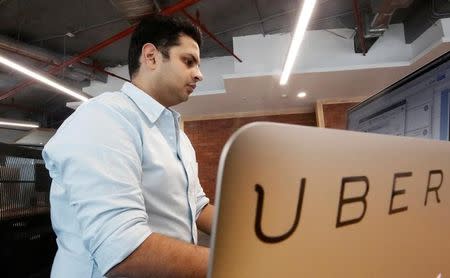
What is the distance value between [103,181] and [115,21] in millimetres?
4743

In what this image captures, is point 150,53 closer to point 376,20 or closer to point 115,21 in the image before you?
point 376,20

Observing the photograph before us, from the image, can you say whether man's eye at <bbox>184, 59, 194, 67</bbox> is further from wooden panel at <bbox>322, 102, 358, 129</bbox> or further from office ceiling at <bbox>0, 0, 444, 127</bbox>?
wooden panel at <bbox>322, 102, 358, 129</bbox>

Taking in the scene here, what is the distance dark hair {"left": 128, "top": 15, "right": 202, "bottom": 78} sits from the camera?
1084mm

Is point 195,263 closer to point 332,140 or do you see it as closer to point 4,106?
point 332,140

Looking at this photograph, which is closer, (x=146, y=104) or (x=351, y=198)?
(x=351, y=198)

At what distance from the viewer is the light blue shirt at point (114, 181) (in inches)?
22.3

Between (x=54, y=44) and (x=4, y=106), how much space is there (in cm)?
349

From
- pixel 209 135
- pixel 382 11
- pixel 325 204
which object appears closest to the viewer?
pixel 325 204

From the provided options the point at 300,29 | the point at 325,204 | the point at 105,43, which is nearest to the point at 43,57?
the point at 105,43

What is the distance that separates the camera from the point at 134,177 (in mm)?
648

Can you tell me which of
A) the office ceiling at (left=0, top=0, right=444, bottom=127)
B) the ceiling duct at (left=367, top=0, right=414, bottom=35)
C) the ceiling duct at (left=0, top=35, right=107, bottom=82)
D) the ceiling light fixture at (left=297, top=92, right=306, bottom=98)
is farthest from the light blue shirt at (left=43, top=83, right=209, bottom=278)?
the ceiling light fixture at (left=297, top=92, right=306, bottom=98)

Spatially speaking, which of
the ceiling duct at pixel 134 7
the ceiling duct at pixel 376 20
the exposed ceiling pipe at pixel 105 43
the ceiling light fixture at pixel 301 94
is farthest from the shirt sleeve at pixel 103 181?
the ceiling light fixture at pixel 301 94

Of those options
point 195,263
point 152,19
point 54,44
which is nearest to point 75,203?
point 195,263

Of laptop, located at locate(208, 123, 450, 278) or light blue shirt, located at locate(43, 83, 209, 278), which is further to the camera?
light blue shirt, located at locate(43, 83, 209, 278)
